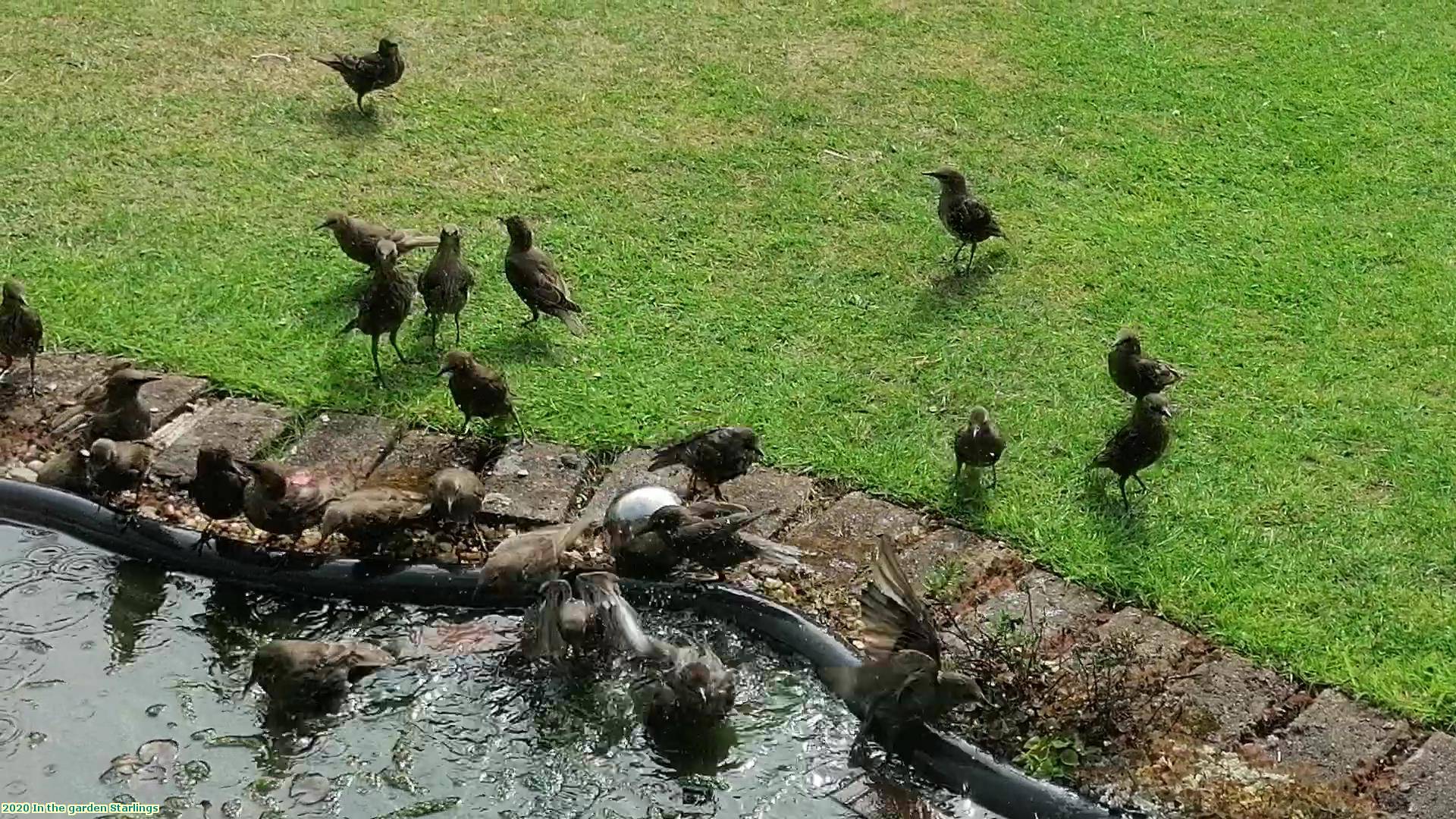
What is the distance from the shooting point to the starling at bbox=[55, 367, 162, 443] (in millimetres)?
6629

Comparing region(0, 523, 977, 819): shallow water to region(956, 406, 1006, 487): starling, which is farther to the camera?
region(956, 406, 1006, 487): starling

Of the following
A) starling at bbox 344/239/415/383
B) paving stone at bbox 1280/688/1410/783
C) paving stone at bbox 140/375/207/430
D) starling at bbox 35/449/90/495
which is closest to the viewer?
paving stone at bbox 1280/688/1410/783

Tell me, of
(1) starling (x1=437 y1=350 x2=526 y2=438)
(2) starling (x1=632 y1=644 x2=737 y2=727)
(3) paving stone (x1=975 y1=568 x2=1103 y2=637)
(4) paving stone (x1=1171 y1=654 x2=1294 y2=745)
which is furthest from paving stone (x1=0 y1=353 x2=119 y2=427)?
(4) paving stone (x1=1171 y1=654 x2=1294 y2=745)

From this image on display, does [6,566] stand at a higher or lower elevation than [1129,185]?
lower


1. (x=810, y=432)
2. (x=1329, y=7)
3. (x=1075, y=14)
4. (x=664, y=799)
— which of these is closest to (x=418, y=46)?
(x=1075, y=14)

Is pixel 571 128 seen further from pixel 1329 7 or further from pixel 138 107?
pixel 1329 7

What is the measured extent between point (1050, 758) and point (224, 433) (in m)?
3.78

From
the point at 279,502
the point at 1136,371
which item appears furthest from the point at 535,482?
the point at 1136,371

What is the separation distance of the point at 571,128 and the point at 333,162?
151 cm

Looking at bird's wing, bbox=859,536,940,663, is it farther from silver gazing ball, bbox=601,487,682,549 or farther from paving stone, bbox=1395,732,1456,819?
paving stone, bbox=1395,732,1456,819

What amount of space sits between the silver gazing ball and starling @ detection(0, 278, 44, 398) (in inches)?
112

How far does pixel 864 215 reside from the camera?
9344 mm

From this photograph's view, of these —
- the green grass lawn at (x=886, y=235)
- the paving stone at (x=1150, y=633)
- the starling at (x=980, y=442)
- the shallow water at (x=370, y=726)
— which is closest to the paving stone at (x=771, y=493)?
the green grass lawn at (x=886, y=235)

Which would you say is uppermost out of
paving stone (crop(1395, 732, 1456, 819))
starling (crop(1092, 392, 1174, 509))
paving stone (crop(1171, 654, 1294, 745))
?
starling (crop(1092, 392, 1174, 509))
